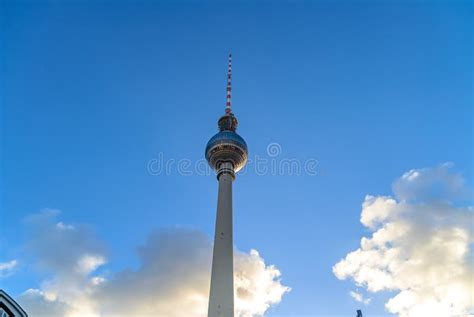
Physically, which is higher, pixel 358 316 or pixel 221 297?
pixel 221 297

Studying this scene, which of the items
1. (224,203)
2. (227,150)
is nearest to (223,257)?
(224,203)

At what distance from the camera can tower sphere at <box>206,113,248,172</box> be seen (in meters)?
97.8

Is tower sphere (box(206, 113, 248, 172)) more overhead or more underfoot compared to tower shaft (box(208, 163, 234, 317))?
more overhead

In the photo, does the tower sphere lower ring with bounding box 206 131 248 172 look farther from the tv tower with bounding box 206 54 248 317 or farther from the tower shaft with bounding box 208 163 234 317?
the tower shaft with bounding box 208 163 234 317

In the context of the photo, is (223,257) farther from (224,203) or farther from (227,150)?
(227,150)

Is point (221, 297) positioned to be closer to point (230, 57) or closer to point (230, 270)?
point (230, 270)

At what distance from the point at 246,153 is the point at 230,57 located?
107ft

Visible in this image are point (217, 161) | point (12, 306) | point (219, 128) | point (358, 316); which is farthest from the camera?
point (219, 128)

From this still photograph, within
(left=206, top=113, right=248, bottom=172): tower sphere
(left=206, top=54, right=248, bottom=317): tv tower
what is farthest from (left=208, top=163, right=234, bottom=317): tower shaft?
(left=206, top=113, right=248, bottom=172): tower sphere

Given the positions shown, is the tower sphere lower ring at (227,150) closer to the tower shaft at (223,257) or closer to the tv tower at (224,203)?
the tv tower at (224,203)

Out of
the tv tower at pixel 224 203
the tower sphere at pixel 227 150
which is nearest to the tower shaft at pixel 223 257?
the tv tower at pixel 224 203

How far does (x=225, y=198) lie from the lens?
91375 millimetres

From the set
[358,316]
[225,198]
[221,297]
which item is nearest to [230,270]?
[221,297]

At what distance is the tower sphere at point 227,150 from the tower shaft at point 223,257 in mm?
2715
